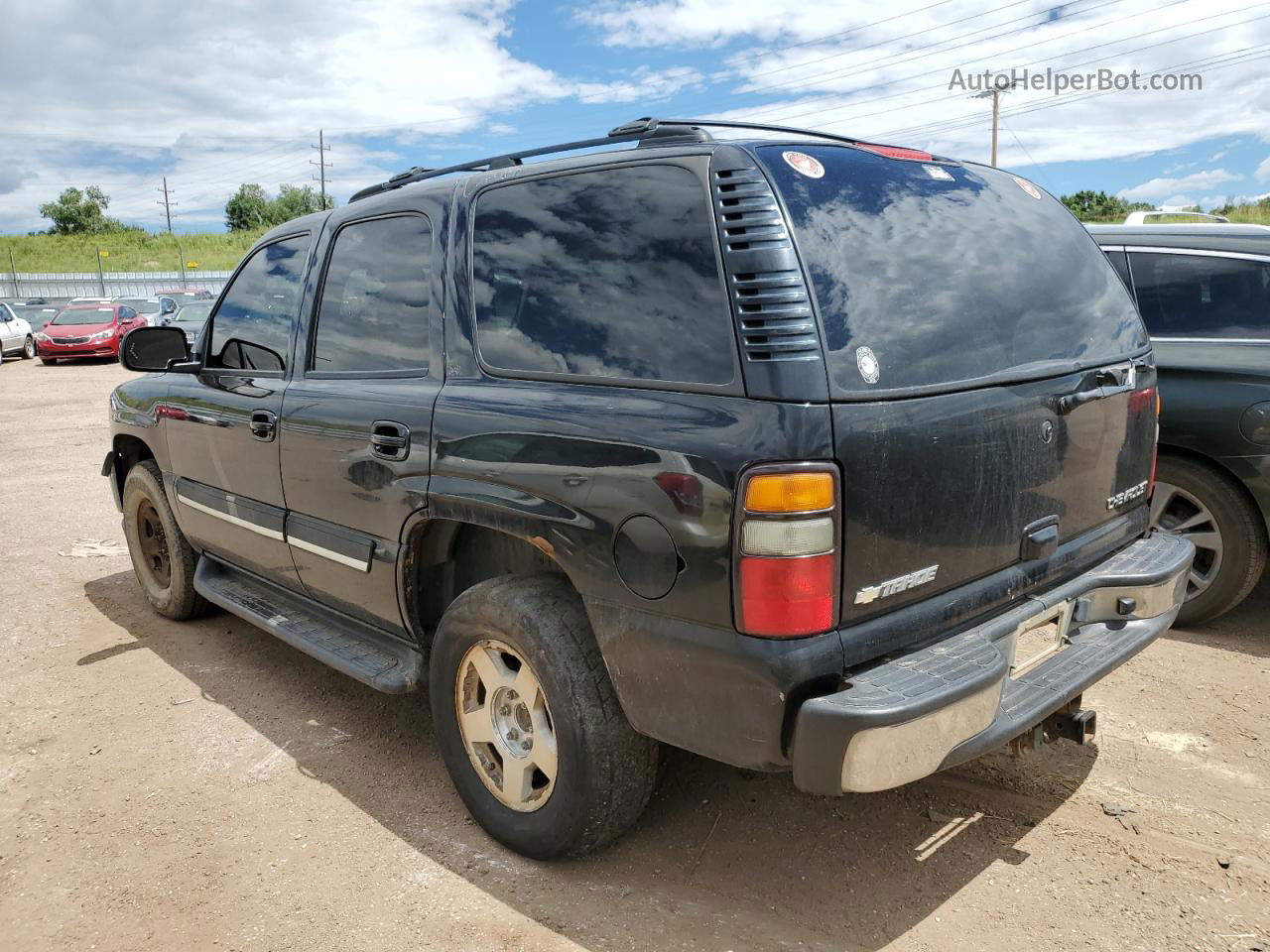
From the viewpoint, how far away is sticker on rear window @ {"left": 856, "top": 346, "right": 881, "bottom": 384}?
7.31 ft

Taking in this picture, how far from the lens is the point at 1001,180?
3.04 m

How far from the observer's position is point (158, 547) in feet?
17.0

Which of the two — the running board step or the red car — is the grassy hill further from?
the running board step

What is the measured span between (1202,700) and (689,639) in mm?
2715

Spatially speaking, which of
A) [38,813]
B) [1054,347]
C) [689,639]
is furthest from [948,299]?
[38,813]

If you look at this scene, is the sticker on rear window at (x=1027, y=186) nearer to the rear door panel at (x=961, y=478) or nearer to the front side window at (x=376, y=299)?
the rear door panel at (x=961, y=478)

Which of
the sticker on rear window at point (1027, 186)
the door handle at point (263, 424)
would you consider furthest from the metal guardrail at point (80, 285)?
the sticker on rear window at point (1027, 186)

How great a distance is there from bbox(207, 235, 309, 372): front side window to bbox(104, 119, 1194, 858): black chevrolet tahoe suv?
30cm

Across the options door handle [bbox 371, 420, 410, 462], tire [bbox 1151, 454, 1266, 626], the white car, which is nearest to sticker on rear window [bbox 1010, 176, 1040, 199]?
tire [bbox 1151, 454, 1266, 626]

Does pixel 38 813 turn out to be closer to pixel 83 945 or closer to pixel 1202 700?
pixel 83 945

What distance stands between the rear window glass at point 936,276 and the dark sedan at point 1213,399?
Result: 1.60 m

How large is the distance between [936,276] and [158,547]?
14.3 ft

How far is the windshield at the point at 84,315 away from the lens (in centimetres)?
2372

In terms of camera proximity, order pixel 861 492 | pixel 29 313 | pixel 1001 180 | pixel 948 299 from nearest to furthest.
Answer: pixel 861 492 → pixel 948 299 → pixel 1001 180 → pixel 29 313
